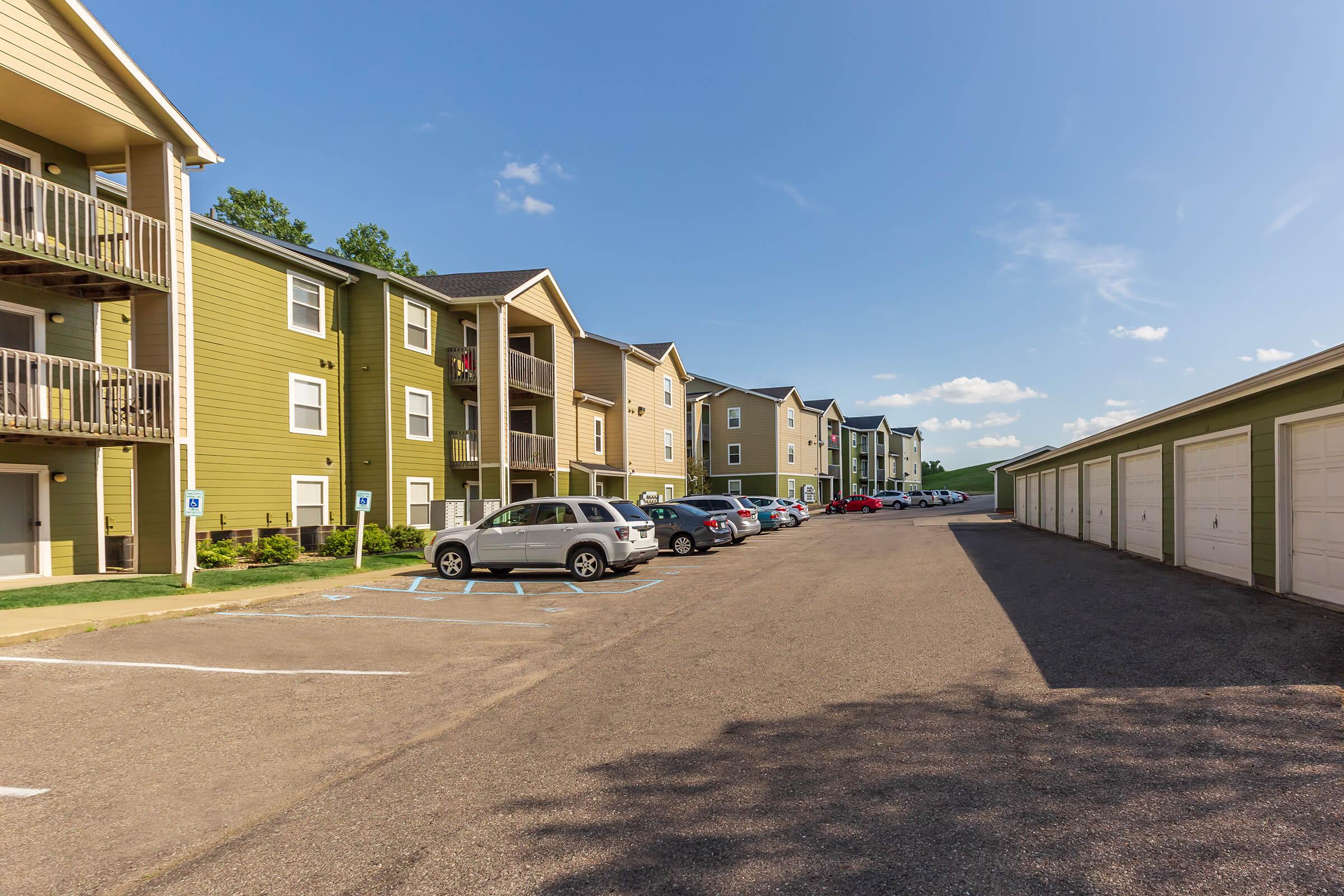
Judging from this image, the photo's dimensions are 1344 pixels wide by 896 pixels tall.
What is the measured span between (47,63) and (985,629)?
17.2m

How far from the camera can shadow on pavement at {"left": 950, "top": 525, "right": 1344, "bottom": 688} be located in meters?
7.35

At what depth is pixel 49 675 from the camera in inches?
305

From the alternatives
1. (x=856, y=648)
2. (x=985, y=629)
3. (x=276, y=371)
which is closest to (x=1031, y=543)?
(x=985, y=629)

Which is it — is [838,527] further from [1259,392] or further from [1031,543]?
[1259,392]

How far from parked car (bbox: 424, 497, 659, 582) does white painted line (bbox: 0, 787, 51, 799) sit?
10.9 m

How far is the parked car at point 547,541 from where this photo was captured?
15.7 m

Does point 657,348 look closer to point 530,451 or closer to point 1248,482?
point 530,451

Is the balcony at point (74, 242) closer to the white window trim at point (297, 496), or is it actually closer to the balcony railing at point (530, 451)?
the white window trim at point (297, 496)

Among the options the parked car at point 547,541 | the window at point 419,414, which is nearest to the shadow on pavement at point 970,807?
the parked car at point 547,541

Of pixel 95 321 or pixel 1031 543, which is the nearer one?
pixel 95 321

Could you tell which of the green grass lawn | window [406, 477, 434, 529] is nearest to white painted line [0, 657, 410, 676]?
the green grass lawn

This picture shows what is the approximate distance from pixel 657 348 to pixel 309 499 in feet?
77.2

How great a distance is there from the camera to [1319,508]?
36.1ft

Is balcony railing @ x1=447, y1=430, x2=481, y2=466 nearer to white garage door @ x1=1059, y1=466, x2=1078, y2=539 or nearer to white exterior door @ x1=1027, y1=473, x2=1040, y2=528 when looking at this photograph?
white garage door @ x1=1059, y1=466, x2=1078, y2=539
